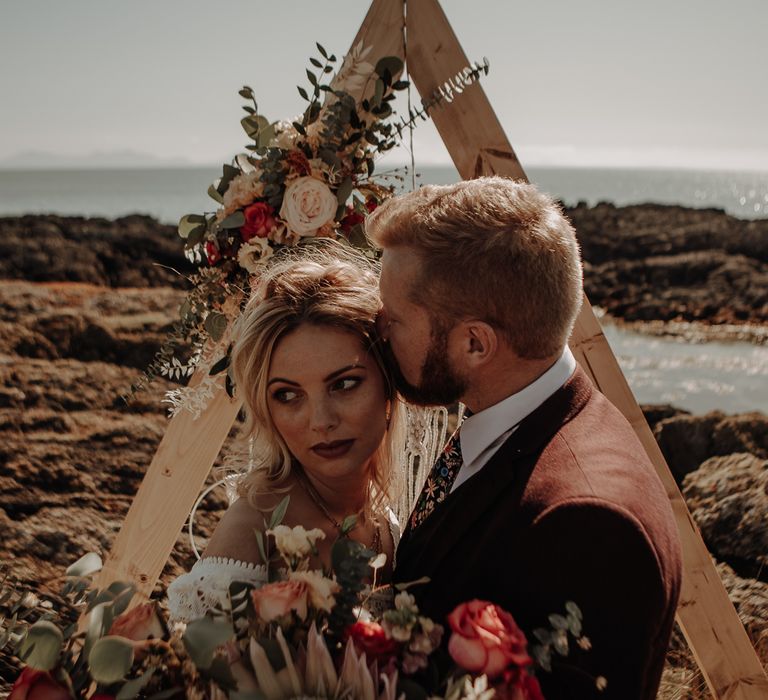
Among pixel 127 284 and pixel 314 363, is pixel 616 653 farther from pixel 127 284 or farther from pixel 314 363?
pixel 127 284

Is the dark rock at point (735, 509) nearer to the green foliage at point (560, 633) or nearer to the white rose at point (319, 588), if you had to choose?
the green foliage at point (560, 633)

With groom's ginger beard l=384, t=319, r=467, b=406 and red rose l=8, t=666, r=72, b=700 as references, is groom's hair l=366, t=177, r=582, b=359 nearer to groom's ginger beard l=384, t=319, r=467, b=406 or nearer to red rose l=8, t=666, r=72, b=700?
groom's ginger beard l=384, t=319, r=467, b=406

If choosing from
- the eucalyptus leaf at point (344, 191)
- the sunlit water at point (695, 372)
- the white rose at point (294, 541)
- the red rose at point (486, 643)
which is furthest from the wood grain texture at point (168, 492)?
the sunlit water at point (695, 372)

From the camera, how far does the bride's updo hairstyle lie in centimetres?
212

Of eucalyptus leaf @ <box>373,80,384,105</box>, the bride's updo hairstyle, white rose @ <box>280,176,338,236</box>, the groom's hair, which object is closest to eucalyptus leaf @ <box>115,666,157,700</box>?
the bride's updo hairstyle

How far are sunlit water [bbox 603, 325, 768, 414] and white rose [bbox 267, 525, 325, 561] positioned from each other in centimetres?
755

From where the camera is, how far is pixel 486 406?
2.03m

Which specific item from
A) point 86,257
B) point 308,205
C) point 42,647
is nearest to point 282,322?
point 308,205

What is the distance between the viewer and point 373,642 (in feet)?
4.28

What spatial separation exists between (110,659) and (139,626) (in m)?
0.13

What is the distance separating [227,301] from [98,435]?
131 inches

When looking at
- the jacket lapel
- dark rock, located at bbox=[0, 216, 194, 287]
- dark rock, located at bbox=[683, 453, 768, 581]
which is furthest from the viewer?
dark rock, located at bbox=[0, 216, 194, 287]

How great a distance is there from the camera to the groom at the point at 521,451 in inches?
60.1

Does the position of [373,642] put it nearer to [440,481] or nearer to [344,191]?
[440,481]
